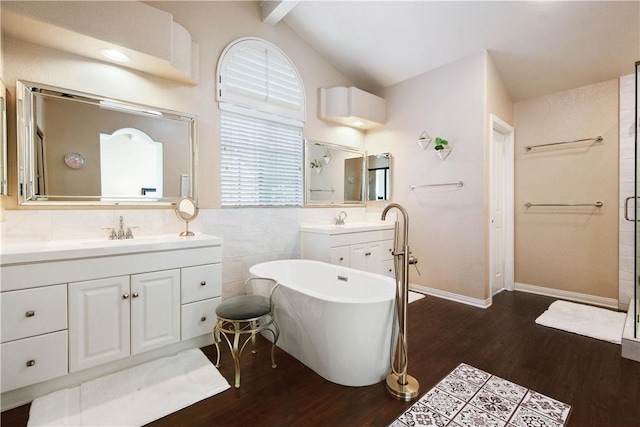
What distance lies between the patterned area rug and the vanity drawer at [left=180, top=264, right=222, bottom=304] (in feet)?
5.20

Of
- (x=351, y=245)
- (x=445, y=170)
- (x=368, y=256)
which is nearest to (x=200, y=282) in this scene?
(x=351, y=245)

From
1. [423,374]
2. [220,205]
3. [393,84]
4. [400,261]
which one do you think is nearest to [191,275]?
[220,205]

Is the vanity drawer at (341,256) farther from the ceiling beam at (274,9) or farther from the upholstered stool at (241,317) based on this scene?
the ceiling beam at (274,9)

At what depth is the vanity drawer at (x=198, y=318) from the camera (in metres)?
2.17

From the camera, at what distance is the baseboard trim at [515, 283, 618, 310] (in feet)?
10.5

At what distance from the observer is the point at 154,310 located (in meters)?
2.03

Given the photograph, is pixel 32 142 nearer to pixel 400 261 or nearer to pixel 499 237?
pixel 400 261

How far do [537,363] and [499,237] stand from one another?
198cm

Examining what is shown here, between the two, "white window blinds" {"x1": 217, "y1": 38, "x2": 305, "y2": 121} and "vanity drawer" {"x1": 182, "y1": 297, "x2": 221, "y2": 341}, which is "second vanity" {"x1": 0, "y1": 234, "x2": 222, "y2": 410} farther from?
"white window blinds" {"x1": 217, "y1": 38, "x2": 305, "y2": 121}

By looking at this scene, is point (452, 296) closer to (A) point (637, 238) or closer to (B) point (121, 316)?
(A) point (637, 238)

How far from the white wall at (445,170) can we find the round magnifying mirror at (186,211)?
8.83ft

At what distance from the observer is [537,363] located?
2074mm

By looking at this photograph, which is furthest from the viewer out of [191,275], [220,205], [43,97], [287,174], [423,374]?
[287,174]

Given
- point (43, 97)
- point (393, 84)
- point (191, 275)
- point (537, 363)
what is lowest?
point (537, 363)
